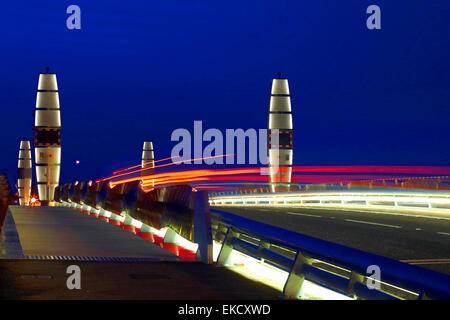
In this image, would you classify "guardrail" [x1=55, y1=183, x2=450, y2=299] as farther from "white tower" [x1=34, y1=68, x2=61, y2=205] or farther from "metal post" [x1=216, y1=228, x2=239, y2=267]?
"white tower" [x1=34, y1=68, x2=61, y2=205]

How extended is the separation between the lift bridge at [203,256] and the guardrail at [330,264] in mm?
12

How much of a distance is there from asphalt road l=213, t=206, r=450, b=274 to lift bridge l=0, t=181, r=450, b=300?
1.96m

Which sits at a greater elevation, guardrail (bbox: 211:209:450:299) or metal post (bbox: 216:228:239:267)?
guardrail (bbox: 211:209:450:299)

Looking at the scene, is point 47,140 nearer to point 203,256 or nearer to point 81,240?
point 81,240

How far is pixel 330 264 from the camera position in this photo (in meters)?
9.14

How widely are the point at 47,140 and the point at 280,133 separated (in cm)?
1916

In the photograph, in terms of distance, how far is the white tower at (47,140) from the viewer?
62.5 meters

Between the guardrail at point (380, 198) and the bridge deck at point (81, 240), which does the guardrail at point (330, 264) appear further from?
the guardrail at point (380, 198)

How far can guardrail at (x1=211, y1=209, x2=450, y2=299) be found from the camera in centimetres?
678

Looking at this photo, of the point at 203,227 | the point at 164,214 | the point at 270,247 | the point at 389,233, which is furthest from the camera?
the point at 389,233

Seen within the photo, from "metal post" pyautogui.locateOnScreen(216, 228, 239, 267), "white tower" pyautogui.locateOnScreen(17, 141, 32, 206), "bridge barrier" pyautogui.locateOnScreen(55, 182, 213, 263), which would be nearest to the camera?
"metal post" pyautogui.locateOnScreen(216, 228, 239, 267)

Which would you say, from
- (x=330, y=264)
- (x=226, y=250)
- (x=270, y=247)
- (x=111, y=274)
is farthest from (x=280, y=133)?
(x=330, y=264)

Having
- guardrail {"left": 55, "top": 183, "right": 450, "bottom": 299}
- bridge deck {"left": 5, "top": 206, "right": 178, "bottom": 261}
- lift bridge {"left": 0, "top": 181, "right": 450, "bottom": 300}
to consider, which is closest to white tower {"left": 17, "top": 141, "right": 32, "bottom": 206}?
bridge deck {"left": 5, "top": 206, "right": 178, "bottom": 261}

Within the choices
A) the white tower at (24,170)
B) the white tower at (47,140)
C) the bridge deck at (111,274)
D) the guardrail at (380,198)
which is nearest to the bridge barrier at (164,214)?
the bridge deck at (111,274)
